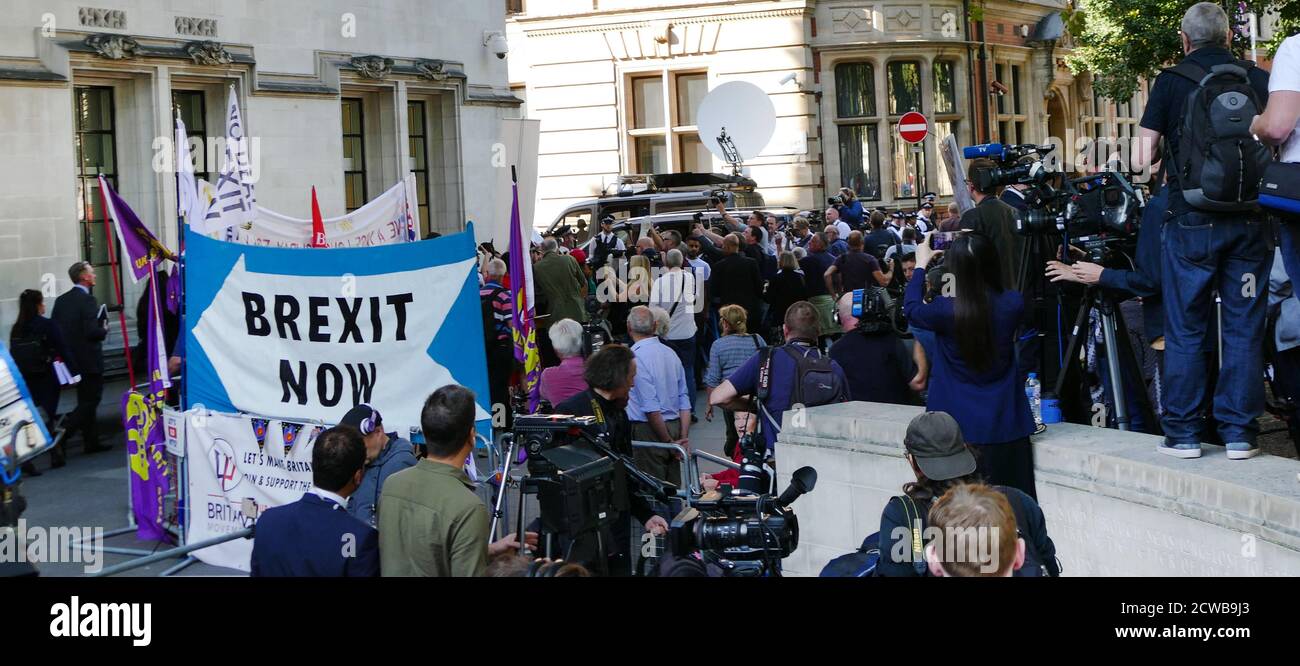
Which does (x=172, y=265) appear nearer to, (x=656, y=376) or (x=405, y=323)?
(x=405, y=323)

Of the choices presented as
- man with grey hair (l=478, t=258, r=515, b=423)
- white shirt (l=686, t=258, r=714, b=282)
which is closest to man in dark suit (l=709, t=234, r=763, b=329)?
white shirt (l=686, t=258, r=714, b=282)

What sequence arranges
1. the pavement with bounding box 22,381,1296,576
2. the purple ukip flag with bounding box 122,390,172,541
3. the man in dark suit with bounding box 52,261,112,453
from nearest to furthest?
the pavement with bounding box 22,381,1296,576 → the purple ukip flag with bounding box 122,390,172,541 → the man in dark suit with bounding box 52,261,112,453

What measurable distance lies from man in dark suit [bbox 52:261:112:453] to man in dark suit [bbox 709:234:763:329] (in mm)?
6569

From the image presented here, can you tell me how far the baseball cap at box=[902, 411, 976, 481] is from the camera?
16.5 ft

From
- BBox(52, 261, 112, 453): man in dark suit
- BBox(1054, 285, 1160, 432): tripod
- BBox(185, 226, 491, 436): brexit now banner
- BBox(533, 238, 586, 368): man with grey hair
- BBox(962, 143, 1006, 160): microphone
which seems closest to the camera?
BBox(1054, 285, 1160, 432): tripod

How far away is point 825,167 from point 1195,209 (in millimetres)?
26279

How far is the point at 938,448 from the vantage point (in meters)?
5.05

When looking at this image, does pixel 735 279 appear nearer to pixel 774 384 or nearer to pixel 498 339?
pixel 498 339

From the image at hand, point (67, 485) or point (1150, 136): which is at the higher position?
point (1150, 136)

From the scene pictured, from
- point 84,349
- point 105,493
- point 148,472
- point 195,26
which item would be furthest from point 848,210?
point 148,472

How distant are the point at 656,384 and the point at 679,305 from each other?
5135mm

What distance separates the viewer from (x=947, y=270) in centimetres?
655

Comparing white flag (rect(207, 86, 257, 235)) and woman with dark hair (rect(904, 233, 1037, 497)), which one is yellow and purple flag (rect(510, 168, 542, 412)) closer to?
white flag (rect(207, 86, 257, 235))
